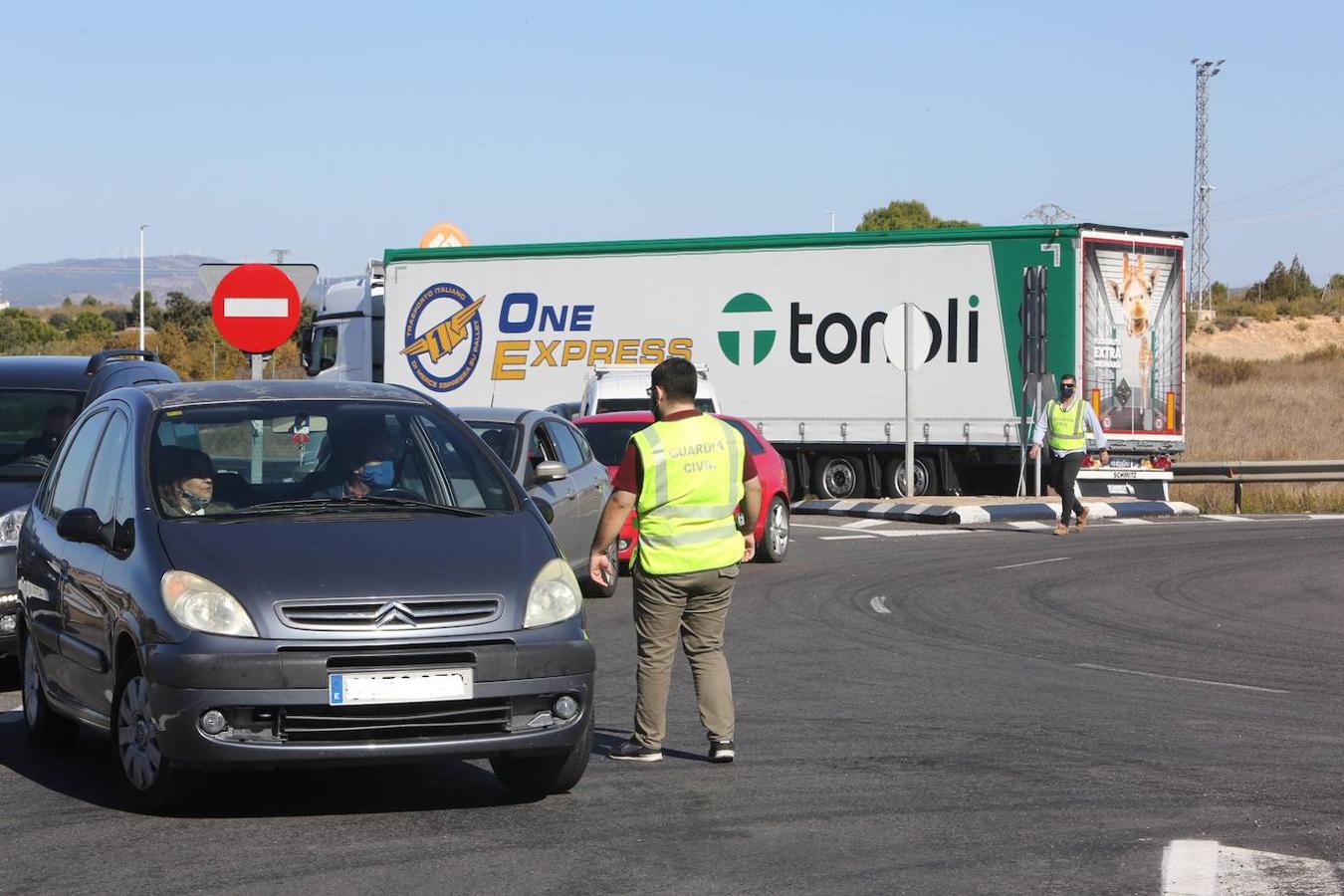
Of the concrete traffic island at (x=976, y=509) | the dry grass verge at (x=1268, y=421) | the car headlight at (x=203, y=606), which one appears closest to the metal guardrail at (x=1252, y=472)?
the dry grass verge at (x=1268, y=421)

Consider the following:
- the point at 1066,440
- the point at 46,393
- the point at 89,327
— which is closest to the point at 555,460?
the point at 46,393

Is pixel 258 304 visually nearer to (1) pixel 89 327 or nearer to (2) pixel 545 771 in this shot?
(2) pixel 545 771

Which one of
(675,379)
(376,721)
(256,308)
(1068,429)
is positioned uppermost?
(256,308)

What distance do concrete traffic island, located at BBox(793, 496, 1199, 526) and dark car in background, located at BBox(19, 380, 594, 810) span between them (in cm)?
1806

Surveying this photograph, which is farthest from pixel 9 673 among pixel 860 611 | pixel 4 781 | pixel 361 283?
pixel 361 283

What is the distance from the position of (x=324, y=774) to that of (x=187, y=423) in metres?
1.54

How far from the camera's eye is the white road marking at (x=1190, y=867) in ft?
19.3

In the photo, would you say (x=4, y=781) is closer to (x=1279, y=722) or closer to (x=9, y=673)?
(x=9, y=673)

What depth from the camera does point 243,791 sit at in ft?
24.6

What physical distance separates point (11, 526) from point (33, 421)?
1873mm

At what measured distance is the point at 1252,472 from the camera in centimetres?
2953

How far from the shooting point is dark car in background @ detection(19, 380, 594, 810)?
6.63m

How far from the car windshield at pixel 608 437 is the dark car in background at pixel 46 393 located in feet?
21.2

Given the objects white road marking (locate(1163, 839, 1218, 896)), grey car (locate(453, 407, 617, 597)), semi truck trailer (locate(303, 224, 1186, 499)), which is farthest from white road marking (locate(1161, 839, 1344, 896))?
semi truck trailer (locate(303, 224, 1186, 499))
